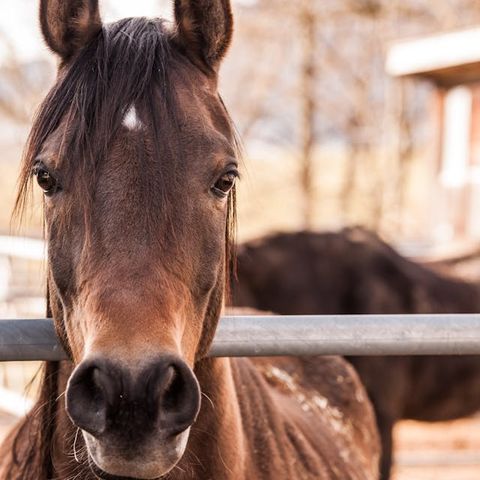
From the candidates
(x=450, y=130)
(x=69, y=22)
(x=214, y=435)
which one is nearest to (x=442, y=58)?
(x=450, y=130)

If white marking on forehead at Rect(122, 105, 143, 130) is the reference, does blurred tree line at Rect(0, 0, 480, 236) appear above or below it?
below

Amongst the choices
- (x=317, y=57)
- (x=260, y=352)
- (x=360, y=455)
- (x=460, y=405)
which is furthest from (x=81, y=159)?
(x=317, y=57)

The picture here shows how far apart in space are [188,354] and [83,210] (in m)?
0.38

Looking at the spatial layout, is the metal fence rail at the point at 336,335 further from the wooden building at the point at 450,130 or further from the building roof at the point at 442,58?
the wooden building at the point at 450,130

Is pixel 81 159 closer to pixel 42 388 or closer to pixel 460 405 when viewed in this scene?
pixel 42 388

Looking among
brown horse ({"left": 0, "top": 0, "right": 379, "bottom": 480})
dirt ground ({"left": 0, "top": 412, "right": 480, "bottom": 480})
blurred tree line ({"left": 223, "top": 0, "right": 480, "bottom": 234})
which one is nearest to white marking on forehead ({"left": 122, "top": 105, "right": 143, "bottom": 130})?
brown horse ({"left": 0, "top": 0, "right": 379, "bottom": 480})

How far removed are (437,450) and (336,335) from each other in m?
6.22

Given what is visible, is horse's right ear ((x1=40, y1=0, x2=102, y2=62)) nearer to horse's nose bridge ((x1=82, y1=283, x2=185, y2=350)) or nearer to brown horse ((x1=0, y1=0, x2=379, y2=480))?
brown horse ((x1=0, y1=0, x2=379, y2=480))

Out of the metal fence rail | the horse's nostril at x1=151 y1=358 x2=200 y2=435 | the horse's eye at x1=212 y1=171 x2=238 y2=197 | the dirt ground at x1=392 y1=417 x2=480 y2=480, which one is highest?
the horse's eye at x1=212 y1=171 x2=238 y2=197

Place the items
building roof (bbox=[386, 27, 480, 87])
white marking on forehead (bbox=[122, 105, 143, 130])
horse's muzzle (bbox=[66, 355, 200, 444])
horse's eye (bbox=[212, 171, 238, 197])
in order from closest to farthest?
1. horse's muzzle (bbox=[66, 355, 200, 444])
2. white marking on forehead (bbox=[122, 105, 143, 130])
3. horse's eye (bbox=[212, 171, 238, 197])
4. building roof (bbox=[386, 27, 480, 87])

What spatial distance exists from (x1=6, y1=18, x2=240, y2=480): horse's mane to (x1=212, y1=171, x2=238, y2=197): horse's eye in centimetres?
17

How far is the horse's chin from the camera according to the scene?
1.37 meters

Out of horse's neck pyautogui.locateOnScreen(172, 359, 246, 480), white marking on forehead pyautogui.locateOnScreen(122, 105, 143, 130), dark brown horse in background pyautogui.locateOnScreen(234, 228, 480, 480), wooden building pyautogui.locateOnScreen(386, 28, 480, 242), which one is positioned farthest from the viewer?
wooden building pyautogui.locateOnScreen(386, 28, 480, 242)

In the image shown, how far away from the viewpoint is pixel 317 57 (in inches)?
705
